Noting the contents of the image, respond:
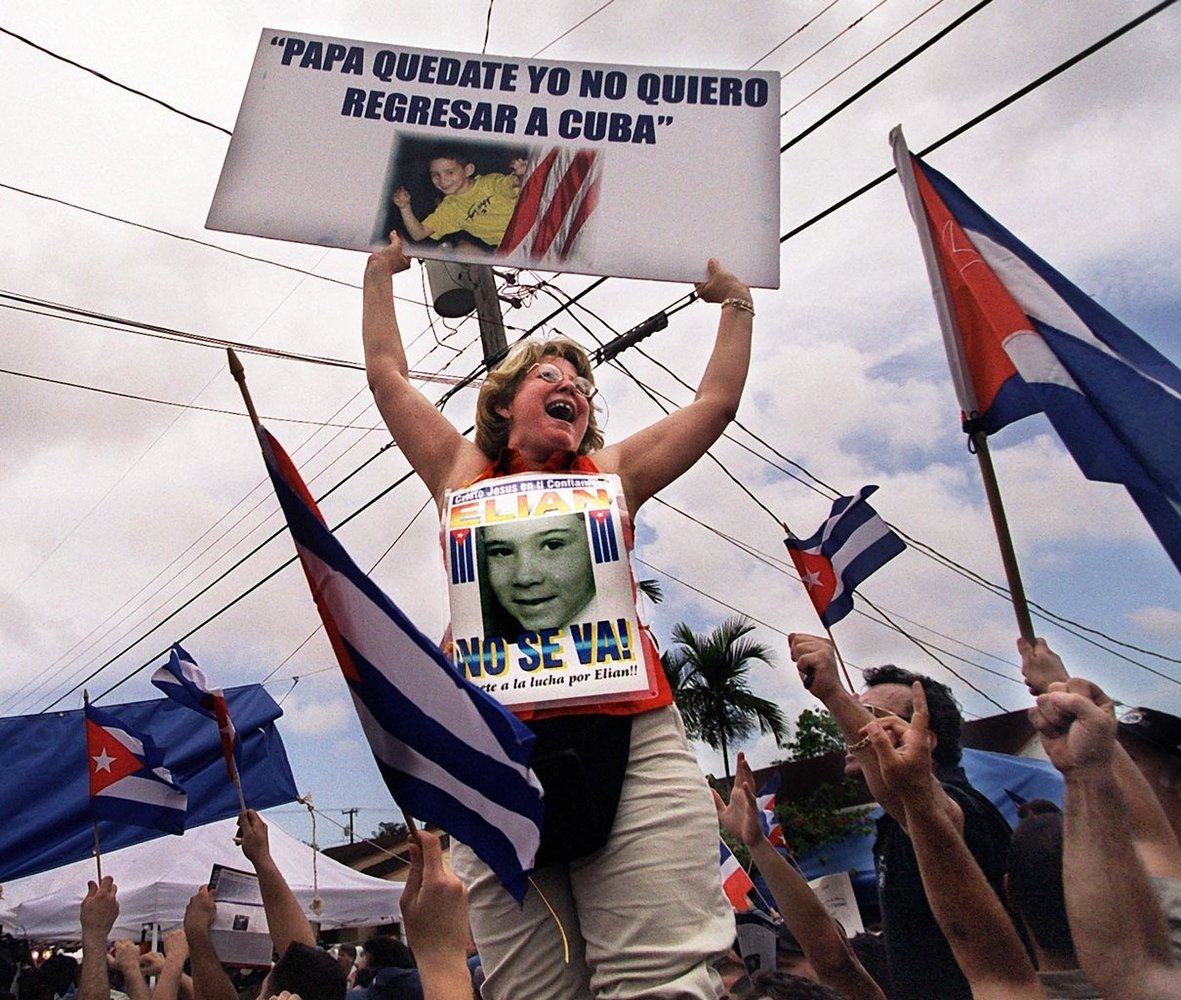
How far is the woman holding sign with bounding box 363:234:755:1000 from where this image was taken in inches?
69.5

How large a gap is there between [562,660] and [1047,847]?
1234 millimetres

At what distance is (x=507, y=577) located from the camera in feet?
6.61

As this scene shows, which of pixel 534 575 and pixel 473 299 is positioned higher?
pixel 473 299

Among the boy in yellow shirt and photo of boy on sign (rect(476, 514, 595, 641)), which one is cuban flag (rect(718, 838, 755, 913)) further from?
photo of boy on sign (rect(476, 514, 595, 641))

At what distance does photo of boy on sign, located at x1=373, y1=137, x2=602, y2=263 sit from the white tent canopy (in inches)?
266

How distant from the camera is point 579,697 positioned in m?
1.89

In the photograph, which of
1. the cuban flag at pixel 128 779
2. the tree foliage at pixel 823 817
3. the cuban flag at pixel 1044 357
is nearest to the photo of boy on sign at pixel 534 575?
the cuban flag at pixel 1044 357

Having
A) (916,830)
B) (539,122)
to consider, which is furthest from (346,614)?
(539,122)

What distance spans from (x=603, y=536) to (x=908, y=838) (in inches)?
48.5

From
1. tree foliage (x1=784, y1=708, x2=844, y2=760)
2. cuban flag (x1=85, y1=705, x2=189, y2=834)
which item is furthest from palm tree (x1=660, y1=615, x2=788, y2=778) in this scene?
cuban flag (x1=85, y1=705, x2=189, y2=834)

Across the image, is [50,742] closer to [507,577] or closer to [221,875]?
[221,875]

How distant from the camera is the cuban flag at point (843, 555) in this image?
14.0 feet

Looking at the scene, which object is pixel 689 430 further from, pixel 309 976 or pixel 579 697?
pixel 309 976

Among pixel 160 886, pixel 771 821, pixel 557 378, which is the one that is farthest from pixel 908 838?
pixel 160 886
